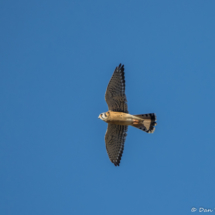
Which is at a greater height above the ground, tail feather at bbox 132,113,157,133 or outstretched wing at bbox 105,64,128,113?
outstretched wing at bbox 105,64,128,113

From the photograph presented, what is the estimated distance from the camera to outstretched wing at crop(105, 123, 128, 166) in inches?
565

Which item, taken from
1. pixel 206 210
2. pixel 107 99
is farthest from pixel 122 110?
pixel 206 210

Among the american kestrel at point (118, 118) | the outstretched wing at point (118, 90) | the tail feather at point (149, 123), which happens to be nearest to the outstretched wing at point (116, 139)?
the american kestrel at point (118, 118)

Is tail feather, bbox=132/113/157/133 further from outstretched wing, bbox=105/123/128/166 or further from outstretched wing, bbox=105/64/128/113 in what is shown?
outstretched wing, bbox=105/64/128/113

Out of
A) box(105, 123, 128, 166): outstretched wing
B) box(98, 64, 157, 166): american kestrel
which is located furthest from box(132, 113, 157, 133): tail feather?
box(105, 123, 128, 166): outstretched wing

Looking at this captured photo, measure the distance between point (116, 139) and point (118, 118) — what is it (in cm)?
109

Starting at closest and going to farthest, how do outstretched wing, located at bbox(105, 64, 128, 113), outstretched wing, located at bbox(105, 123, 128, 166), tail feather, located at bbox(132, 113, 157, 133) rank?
outstretched wing, located at bbox(105, 64, 128, 113), outstretched wing, located at bbox(105, 123, 128, 166), tail feather, located at bbox(132, 113, 157, 133)

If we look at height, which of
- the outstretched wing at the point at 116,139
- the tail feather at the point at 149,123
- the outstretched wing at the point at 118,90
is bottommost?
the outstretched wing at the point at 116,139

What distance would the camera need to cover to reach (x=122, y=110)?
1384 centimetres

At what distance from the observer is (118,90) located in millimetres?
13516

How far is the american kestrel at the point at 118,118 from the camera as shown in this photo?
13531 millimetres

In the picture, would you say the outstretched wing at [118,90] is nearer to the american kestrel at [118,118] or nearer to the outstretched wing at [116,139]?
the american kestrel at [118,118]

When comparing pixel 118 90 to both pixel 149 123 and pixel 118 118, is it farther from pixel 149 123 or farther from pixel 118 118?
pixel 149 123

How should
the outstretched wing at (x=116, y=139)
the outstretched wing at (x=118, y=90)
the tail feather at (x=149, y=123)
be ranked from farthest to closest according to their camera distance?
1. the tail feather at (x=149, y=123)
2. the outstretched wing at (x=116, y=139)
3. the outstretched wing at (x=118, y=90)
